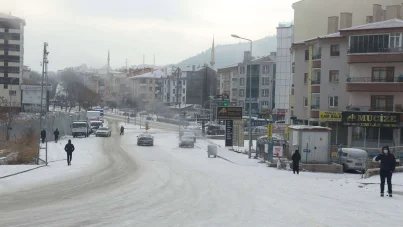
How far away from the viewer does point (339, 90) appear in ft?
187

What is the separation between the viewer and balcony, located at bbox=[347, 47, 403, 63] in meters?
48.9

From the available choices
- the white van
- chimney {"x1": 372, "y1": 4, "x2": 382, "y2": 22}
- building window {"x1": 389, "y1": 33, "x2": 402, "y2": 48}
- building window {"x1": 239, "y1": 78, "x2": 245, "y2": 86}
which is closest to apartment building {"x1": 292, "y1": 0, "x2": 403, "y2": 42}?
chimney {"x1": 372, "y1": 4, "x2": 382, "y2": 22}

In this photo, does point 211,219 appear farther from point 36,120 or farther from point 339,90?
point 339,90

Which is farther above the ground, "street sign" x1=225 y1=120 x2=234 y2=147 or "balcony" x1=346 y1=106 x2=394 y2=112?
"balcony" x1=346 y1=106 x2=394 y2=112

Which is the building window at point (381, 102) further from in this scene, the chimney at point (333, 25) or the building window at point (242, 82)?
the building window at point (242, 82)

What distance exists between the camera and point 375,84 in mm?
50094

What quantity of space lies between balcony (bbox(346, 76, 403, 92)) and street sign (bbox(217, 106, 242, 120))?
1086 centimetres

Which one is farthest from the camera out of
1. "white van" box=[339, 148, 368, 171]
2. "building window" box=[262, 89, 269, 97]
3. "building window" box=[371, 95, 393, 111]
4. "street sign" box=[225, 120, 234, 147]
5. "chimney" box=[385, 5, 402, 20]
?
"building window" box=[262, 89, 269, 97]

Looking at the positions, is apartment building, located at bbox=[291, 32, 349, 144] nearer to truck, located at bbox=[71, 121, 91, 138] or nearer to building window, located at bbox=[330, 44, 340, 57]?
building window, located at bbox=[330, 44, 340, 57]

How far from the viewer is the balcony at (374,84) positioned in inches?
1929

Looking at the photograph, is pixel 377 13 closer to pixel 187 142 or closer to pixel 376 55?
pixel 376 55

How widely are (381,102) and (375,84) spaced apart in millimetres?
1959

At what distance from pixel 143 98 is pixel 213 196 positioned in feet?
540

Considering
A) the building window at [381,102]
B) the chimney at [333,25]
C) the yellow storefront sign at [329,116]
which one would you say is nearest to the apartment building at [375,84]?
the building window at [381,102]
